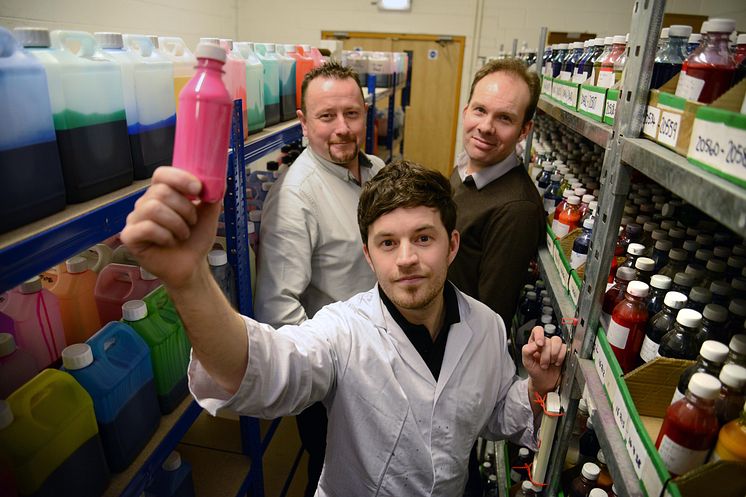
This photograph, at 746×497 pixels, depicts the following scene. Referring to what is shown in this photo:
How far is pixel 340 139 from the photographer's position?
1.98 m

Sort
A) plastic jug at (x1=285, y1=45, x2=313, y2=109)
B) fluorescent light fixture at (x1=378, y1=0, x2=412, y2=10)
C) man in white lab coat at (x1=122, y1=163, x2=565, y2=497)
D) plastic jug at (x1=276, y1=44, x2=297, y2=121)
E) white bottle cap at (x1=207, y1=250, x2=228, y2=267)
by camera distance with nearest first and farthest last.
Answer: man in white lab coat at (x1=122, y1=163, x2=565, y2=497)
white bottle cap at (x1=207, y1=250, x2=228, y2=267)
plastic jug at (x1=276, y1=44, x2=297, y2=121)
plastic jug at (x1=285, y1=45, x2=313, y2=109)
fluorescent light fixture at (x1=378, y1=0, x2=412, y2=10)

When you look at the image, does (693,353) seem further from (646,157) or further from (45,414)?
(45,414)

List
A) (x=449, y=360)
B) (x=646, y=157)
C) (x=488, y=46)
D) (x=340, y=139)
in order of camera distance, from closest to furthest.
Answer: (x=646, y=157), (x=449, y=360), (x=340, y=139), (x=488, y=46)

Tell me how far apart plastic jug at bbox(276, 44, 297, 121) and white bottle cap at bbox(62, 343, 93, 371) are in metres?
1.35

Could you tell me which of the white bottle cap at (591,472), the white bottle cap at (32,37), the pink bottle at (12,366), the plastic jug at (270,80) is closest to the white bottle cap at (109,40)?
the white bottle cap at (32,37)

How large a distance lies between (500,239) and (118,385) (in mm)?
1272

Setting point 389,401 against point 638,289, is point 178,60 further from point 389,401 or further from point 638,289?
point 638,289

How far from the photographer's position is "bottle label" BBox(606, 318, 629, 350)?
996 mm

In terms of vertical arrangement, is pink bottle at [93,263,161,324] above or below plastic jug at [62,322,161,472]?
above

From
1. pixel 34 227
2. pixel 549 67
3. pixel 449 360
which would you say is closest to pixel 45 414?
pixel 34 227

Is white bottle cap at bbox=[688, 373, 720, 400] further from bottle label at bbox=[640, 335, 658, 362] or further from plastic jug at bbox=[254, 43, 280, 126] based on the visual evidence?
plastic jug at bbox=[254, 43, 280, 126]

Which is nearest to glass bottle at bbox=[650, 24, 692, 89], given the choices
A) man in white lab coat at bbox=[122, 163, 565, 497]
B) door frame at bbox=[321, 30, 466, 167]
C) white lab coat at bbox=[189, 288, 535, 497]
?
man in white lab coat at bbox=[122, 163, 565, 497]

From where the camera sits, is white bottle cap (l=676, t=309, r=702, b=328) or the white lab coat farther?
the white lab coat

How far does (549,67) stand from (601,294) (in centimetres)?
156
